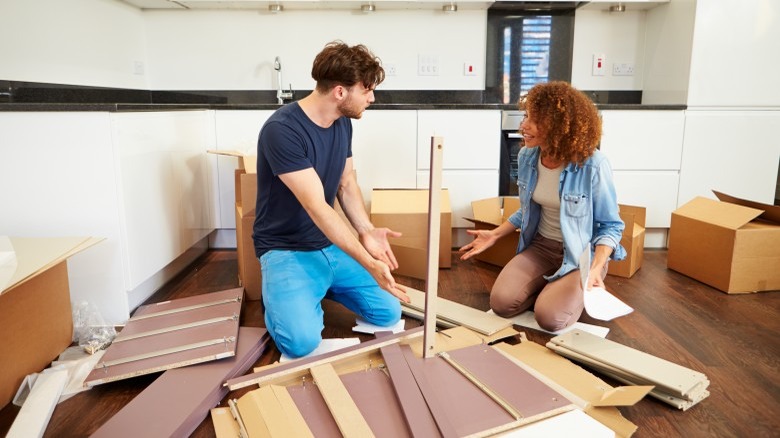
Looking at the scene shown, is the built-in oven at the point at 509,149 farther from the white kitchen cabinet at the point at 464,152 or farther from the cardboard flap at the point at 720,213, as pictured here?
the cardboard flap at the point at 720,213

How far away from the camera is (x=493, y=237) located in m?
2.31

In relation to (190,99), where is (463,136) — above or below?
below

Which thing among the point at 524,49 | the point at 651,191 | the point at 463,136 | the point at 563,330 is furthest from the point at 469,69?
the point at 563,330

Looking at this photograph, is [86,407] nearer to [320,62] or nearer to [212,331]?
[212,331]

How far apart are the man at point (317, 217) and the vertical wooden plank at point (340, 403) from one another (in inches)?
10.6

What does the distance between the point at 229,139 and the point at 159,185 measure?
2.75ft

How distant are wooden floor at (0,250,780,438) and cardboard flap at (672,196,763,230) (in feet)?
1.01

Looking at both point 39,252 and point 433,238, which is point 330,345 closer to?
point 433,238

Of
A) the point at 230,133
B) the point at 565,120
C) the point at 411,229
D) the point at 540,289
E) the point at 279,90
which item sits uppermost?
the point at 279,90

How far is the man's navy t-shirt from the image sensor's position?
1844 mm

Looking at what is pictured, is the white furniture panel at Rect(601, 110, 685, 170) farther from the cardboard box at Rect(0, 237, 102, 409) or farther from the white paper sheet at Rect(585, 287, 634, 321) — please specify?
the cardboard box at Rect(0, 237, 102, 409)

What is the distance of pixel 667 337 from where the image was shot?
2.04m

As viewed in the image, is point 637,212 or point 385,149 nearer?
point 637,212

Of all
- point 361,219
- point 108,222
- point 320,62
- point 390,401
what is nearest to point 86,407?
point 108,222
